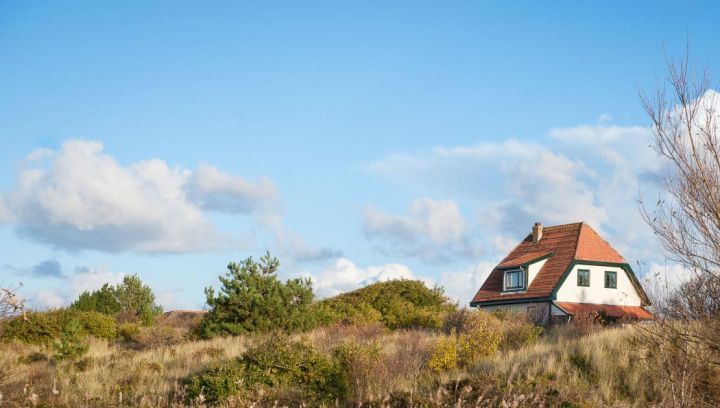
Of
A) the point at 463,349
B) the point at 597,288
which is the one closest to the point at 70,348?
the point at 463,349

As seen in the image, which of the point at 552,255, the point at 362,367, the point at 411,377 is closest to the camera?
the point at 362,367

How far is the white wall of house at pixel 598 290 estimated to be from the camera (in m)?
38.6

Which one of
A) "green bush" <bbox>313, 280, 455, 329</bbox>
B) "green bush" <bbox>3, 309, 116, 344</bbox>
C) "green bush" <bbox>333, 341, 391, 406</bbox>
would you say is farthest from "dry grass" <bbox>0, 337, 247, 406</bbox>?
"green bush" <bbox>313, 280, 455, 329</bbox>

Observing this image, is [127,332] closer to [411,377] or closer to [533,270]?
[411,377]

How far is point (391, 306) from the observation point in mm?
34281

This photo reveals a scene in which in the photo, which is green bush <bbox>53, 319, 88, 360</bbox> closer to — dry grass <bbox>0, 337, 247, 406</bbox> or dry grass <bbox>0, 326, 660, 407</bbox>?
dry grass <bbox>0, 337, 247, 406</bbox>

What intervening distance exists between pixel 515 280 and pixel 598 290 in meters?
4.14

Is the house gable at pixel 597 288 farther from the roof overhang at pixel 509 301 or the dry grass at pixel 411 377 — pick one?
the dry grass at pixel 411 377

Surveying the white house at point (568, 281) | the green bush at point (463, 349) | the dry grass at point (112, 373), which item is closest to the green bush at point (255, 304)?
the dry grass at point (112, 373)

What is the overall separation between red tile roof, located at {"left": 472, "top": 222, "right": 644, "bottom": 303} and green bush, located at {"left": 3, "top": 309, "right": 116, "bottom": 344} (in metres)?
20.1

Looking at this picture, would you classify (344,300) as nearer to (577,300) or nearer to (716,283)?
(577,300)

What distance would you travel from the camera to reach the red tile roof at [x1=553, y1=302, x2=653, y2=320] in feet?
123

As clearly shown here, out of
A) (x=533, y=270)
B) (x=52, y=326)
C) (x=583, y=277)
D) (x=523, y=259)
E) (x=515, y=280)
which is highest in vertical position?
(x=523, y=259)

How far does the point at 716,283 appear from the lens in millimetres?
13141
